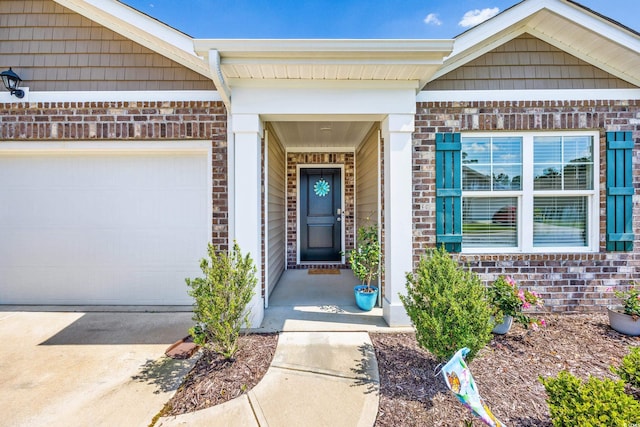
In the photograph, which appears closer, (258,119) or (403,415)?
(403,415)

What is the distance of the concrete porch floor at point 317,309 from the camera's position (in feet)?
10.3

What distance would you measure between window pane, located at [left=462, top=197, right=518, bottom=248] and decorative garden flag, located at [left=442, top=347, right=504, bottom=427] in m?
2.01

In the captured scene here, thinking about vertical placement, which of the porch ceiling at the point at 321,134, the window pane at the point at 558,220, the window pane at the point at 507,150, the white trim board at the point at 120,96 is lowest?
the window pane at the point at 558,220

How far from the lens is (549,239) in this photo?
11.6ft

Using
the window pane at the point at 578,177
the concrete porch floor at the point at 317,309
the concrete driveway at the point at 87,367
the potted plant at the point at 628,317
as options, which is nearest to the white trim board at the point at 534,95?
the window pane at the point at 578,177

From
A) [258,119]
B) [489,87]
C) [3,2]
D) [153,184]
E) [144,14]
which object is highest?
[3,2]

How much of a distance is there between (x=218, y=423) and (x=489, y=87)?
13.3 ft

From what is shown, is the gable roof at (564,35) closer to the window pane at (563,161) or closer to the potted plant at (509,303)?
the window pane at (563,161)

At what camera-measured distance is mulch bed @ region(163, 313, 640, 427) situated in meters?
1.92

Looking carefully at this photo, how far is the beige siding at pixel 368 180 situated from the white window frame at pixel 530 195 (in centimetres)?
113

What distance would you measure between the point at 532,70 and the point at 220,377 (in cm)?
446

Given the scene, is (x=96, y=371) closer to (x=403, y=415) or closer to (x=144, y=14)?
(x=403, y=415)

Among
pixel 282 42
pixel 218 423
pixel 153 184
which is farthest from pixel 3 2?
pixel 218 423

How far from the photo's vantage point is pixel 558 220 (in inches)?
139
